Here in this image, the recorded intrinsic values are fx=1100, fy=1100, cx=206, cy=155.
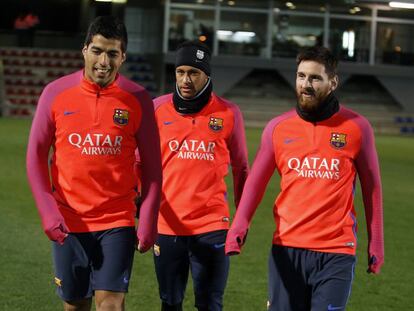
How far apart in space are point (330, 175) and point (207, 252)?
1401 mm

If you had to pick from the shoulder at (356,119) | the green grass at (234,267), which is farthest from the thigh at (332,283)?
the green grass at (234,267)

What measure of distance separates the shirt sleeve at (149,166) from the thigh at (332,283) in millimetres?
1005

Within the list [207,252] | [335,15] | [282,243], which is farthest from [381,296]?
[335,15]

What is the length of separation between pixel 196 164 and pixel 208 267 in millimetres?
685

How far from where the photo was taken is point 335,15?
4747cm

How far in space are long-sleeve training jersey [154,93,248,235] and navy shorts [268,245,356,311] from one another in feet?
3.83

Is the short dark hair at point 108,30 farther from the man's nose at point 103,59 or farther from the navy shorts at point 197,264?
the navy shorts at point 197,264

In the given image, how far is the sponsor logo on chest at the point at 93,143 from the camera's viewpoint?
6.25 meters

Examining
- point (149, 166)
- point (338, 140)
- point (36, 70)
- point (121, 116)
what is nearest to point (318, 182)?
point (338, 140)

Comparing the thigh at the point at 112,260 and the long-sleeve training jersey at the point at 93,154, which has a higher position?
the long-sleeve training jersey at the point at 93,154

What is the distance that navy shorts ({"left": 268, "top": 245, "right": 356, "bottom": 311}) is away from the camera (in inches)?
235

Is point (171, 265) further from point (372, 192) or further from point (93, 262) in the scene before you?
point (372, 192)

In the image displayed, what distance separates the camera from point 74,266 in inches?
250

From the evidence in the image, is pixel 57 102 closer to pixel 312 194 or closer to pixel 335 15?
pixel 312 194
